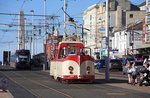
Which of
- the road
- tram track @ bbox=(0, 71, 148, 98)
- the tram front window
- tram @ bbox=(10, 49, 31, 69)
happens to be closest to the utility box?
tram @ bbox=(10, 49, 31, 69)

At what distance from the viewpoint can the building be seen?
123812 mm

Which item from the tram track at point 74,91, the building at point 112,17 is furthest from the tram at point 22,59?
the tram track at point 74,91

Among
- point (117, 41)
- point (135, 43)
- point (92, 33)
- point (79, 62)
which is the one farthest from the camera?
point (92, 33)

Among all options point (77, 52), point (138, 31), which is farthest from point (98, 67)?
point (77, 52)

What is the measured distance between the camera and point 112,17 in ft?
419

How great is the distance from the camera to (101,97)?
23094mm

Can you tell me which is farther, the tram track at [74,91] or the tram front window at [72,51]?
the tram front window at [72,51]

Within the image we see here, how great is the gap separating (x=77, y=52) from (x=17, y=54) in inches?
1842

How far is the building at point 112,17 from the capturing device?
12381cm

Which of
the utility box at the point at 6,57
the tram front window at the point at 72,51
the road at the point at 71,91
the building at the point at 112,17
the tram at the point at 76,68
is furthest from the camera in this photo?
the building at the point at 112,17

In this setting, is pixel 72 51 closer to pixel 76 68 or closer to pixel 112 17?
pixel 76 68

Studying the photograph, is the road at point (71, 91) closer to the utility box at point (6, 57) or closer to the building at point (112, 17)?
the utility box at point (6, 57)

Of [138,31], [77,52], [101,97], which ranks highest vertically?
[138,31]

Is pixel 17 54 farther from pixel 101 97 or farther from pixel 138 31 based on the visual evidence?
pixel 101 97
